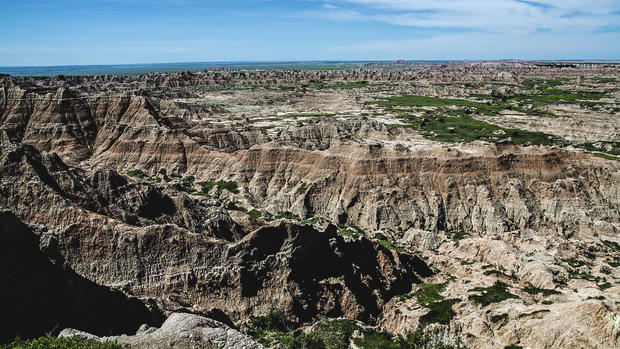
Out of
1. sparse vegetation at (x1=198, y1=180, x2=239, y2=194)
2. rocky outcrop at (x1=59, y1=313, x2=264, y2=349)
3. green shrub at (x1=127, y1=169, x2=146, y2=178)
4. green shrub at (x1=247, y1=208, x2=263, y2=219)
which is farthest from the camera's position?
green shrub at (x1=127, y1=169, x2=146, y2=178)

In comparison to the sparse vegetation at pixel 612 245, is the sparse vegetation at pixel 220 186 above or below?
above

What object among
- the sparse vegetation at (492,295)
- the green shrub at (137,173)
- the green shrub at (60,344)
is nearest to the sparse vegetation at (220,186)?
→ the green shrub at (137,173)

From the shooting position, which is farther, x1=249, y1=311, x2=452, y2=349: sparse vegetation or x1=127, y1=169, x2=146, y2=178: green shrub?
x1=127, y1=169, x2=146, y2=178: green shrub

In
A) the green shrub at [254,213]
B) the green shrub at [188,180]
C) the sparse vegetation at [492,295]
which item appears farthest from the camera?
the green shrub at [188,180]

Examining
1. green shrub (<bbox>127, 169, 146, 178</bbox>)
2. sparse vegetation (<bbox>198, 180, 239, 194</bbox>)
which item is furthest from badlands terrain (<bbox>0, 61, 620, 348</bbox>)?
green shrub (<bbox>127, 169, 146, 178</bbox>)

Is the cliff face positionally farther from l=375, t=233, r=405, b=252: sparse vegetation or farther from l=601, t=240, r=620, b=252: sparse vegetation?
l=601, t=240, r=620, b=252: sparse vegetation

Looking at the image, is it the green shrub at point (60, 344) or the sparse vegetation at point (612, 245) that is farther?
the sparse vegetation at point (612, 245)

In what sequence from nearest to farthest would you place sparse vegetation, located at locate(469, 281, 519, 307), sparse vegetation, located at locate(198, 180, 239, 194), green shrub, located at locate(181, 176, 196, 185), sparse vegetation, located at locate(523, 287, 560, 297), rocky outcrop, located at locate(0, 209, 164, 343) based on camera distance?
rocky outcrop, located at locate(0, 209, 164, 343), sparse vegetation, located at locate(469, 281, 519, 307), sparse vegetation, located at locate(523, 287, 560, 297), sparse vegetation, located at locate(198, 180, 239, 194), green shrub, located at locate(181, 176, 196, 185)

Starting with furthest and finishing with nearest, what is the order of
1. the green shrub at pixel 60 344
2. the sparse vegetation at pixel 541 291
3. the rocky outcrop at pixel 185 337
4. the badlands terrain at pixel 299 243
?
the sparse vegetation at pixel 541 291
the badlands terrain at pixel 299 243
the rocky outcrop at pixel 185 337
the green shrub at pixel 60 344

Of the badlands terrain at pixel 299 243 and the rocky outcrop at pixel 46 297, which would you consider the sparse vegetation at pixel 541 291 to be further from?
the rocky outcrop at pixel 46 297

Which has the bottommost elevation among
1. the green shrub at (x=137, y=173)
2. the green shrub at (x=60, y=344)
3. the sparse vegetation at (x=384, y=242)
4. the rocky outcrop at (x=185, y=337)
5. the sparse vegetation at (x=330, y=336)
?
the sparse vegetation at (x=384, y=242)
